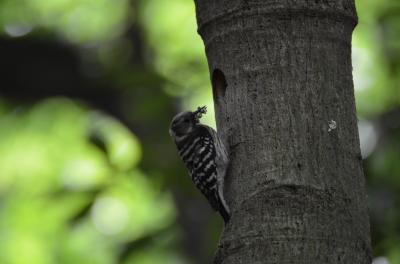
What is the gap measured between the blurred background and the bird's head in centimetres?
11

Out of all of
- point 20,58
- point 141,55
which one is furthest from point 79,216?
point 141,55

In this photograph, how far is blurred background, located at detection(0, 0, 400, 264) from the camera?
17.0ft

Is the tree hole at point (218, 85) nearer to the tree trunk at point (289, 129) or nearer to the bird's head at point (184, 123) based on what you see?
the tree trunk at point (289, 129)

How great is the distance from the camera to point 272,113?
3.67 meters

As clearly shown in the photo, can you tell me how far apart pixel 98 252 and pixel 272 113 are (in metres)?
7.09

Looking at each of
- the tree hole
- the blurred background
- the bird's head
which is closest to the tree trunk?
the tree hole

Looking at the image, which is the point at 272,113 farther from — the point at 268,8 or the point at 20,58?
the point at 20,58

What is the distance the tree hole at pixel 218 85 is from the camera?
13.2 feet

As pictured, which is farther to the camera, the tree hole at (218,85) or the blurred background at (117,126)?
the blurred background at (117,126)

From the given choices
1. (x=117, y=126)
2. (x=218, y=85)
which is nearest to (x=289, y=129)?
(x=218, y=85)

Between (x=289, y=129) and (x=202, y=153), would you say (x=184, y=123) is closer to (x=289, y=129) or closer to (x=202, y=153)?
(x=202, y=153)

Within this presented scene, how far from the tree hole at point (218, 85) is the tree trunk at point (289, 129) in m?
0.11

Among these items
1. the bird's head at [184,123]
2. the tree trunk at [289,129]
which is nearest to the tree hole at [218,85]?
the tree trunk at [289,129]

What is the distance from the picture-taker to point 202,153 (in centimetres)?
505
